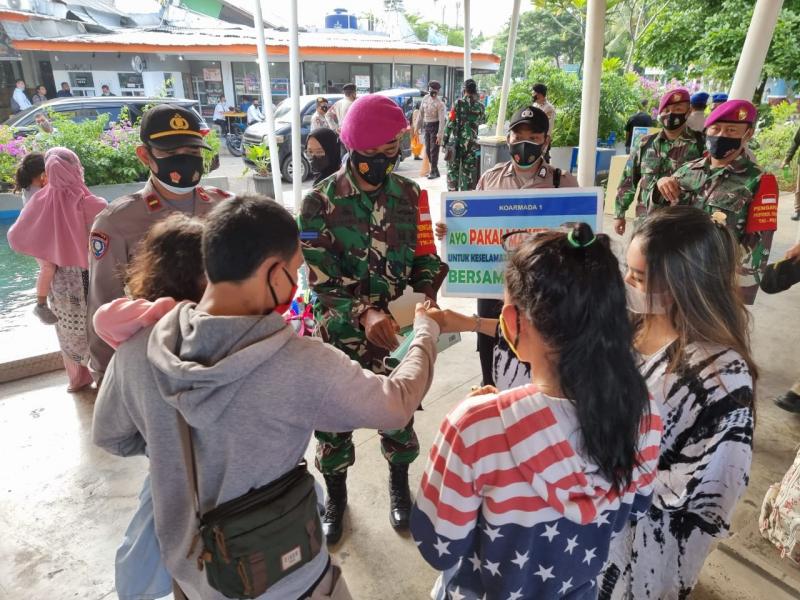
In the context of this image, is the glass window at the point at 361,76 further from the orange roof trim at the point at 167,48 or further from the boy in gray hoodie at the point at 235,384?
the boy in gray hoodie at the point at 235,384

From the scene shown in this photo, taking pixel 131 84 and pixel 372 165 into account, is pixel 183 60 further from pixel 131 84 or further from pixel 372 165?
pixel 372 165

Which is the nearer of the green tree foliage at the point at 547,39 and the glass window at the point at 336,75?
the glass window at the point at 336,75

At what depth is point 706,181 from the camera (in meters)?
3.15

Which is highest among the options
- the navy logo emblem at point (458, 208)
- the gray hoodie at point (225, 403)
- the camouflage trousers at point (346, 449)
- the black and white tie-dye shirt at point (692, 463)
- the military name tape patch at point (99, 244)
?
the navy logo emblem at point (458, 208)

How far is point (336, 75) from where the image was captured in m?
19.6

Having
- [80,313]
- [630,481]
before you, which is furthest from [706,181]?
[80,313]

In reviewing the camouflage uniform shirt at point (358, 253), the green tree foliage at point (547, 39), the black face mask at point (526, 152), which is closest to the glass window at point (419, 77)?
the green tree foliage at point (547, 39)

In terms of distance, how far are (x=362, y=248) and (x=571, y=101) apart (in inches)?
415

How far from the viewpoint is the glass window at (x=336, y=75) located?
19.4m

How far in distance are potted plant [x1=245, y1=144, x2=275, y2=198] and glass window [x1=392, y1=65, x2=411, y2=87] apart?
1283 cm

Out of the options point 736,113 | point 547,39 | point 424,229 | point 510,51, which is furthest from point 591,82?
point 547,39

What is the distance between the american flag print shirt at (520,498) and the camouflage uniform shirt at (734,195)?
2394 millimetres

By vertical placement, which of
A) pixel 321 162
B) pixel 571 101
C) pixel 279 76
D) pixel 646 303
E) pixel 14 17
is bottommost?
pixel 646 303

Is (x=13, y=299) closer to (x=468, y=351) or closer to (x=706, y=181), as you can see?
(x=468, y=351)
